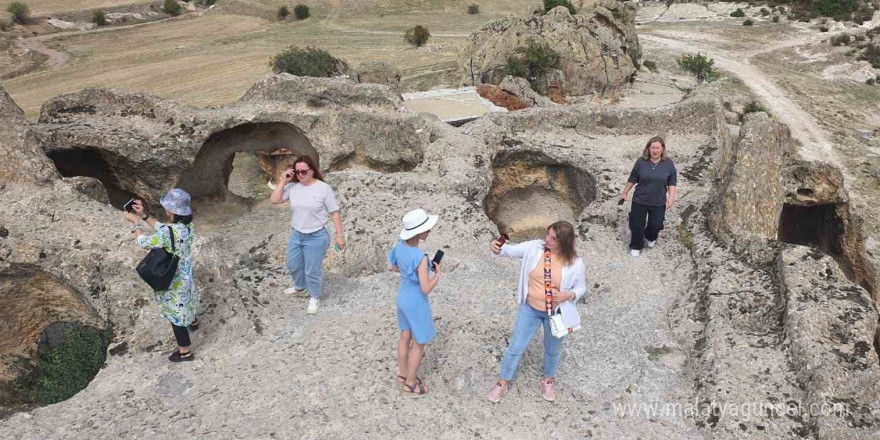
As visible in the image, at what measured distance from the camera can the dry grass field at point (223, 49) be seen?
36.0 metres

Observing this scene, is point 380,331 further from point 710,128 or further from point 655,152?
point 710,128

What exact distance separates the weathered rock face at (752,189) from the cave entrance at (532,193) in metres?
2.81

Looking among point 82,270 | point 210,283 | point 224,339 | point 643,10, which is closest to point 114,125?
point 82,270

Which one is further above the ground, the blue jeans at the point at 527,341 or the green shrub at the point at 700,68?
Result: the blue jeans at the point at 527,341

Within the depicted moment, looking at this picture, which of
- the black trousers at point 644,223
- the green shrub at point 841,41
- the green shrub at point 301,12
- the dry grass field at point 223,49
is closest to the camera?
the black trousers at point 644,223

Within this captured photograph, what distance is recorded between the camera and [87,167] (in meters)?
12.2

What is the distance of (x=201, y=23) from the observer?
58.6 m

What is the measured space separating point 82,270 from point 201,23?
57843 millimetres

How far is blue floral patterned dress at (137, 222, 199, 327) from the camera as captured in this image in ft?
19.6

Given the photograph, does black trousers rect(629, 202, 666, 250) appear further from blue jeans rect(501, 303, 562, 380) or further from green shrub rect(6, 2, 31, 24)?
green shrub rect(6, 2, 31, 24)

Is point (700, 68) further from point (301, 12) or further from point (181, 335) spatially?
point (301, 12)

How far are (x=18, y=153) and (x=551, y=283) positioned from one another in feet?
27.5

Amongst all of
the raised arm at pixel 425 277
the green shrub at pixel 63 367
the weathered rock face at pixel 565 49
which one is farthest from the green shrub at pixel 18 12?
the raised arm at pixel 425 277

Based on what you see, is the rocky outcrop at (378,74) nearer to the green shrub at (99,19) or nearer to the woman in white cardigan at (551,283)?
the woman in white cardigan at (551,283)
